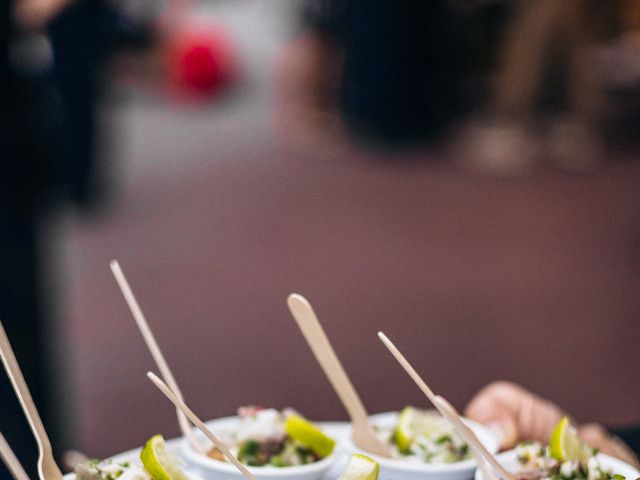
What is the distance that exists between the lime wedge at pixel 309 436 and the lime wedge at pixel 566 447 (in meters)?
0.30

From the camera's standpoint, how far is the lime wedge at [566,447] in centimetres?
124

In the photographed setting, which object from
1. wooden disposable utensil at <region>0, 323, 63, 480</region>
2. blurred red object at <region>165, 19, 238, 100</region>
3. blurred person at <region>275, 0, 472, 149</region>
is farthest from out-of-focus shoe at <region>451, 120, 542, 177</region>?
wooden disposable utensil at <region>0, 323, 63, 480</region>

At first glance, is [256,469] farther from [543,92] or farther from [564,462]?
[543,92]

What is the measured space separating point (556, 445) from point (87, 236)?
4.95 meters

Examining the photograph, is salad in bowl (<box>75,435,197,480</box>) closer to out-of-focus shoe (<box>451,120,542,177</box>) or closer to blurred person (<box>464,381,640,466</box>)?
blurred person (<box>464,381,640,466</box>)

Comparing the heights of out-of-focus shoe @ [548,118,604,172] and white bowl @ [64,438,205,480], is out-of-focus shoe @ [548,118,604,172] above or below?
below

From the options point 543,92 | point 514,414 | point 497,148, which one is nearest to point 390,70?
point 497,148

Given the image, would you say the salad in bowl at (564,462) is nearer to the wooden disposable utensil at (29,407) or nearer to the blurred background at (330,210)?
the wooden disposable utensil at (29,407)

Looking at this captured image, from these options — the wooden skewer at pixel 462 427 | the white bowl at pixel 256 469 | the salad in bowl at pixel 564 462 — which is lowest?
the white bowl at pixel 256 469

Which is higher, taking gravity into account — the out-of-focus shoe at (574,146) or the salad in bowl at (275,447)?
the salad in bowl at (275,447)

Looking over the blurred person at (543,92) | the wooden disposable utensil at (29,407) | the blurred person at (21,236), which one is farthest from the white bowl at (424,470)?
the blurred person at (543,92)

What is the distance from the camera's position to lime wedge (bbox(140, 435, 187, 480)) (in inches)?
45.5

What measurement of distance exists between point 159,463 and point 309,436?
0.24 meters

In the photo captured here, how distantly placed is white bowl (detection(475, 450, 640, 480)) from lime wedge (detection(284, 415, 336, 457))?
22 cm
